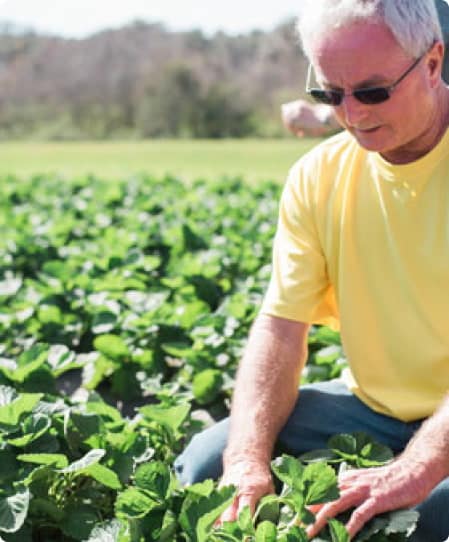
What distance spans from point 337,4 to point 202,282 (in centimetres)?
262

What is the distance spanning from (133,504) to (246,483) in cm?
27

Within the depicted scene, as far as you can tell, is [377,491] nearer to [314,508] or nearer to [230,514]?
[314,508]

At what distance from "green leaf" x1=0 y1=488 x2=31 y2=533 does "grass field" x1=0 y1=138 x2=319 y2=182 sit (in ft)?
36.0

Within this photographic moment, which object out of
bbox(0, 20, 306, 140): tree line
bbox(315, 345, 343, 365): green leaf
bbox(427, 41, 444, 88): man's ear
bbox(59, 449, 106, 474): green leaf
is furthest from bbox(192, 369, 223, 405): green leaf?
bbox(0, 20, 306, 140): tree line

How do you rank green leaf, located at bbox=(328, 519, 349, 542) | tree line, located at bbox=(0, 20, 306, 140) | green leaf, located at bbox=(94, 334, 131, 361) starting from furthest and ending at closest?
tree line, located at bbox=(0, 20, 306, 140) → green leaf, located at bbox=(94, 334, 131, 361) → green leaf, located at bbox=(328, 519, 349, 542)

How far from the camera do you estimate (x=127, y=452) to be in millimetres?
2777

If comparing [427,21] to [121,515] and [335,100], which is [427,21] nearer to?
[335,100]

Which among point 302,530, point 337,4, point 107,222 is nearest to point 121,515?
point 302,530

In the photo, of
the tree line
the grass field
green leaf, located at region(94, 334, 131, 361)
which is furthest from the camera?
the tree line

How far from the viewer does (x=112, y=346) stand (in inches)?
156

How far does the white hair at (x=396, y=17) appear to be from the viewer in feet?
7.86

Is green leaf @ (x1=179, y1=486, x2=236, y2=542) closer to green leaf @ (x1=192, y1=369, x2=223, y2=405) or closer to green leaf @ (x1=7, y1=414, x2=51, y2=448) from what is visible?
green leaf @ (x1=7, y1=414, x2=51, y2=448)

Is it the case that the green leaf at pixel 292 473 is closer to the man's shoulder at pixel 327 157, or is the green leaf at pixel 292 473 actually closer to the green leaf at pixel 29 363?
the man's shoulder at pixel 327 157

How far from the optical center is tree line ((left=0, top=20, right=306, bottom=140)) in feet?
113
